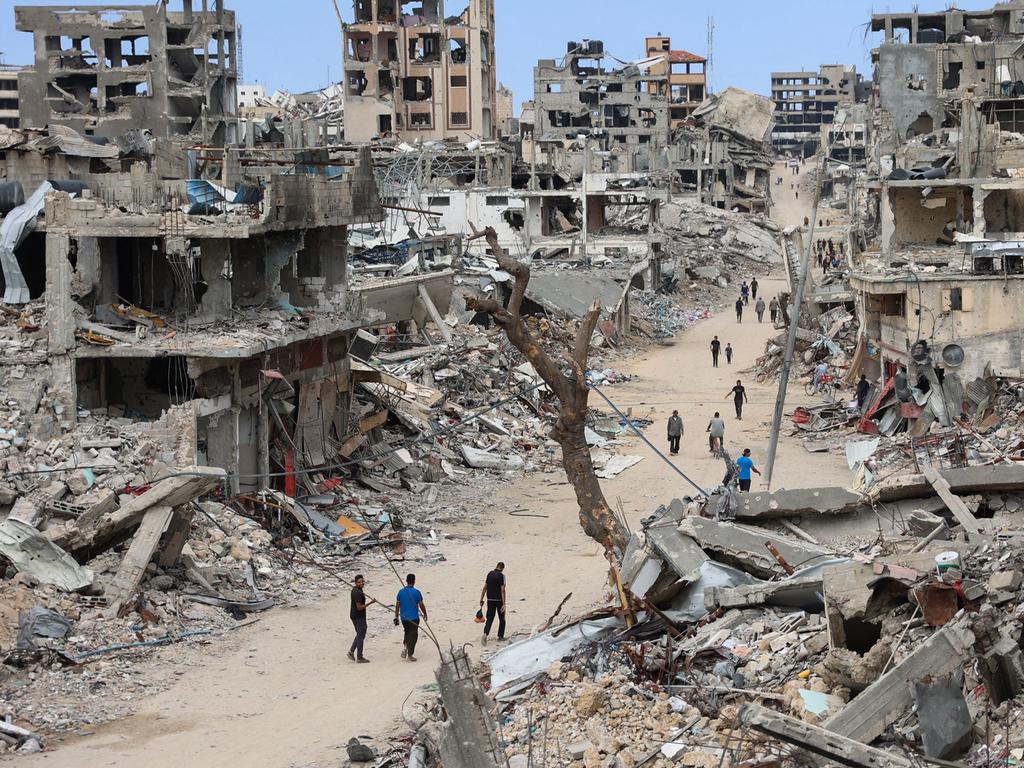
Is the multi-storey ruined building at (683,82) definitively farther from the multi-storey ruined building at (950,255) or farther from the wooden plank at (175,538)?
the wooden plank at (175,538)

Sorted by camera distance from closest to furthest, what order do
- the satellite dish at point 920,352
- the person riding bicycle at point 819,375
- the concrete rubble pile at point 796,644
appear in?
the concrete rubble pile at point 796,644
the satellite dish at point 920,352
the person riding bicycle at point 819,375

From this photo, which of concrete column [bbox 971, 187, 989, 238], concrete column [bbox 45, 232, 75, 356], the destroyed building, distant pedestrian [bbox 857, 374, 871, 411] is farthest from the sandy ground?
the destroyed building

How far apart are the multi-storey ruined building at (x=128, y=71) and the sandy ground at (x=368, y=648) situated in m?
40.4

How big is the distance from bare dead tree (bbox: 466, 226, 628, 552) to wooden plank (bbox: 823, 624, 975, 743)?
254 inches

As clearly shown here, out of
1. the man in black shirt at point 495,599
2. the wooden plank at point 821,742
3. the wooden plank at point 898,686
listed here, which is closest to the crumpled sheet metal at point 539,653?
the man in black shirt at point 495,599

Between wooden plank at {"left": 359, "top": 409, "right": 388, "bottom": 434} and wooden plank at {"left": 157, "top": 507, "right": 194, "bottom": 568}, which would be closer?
wooden plank at {"left": 157, "top": 507, "right": 194, "bottom": 568}

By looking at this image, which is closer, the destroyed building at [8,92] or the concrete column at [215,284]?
the concrete column at [215,284]

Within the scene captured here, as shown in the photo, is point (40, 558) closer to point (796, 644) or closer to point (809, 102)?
point (796, 644)

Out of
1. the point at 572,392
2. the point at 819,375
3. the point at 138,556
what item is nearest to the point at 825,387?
the point at 819,375

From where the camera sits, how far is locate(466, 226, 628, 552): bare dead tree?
1556cm

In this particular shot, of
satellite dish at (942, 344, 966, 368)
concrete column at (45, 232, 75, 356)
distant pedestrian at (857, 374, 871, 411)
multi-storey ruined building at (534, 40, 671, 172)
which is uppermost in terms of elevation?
multi-storey ruined building at (534, 40, 671, 172)

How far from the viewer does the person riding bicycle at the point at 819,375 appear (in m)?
32.9

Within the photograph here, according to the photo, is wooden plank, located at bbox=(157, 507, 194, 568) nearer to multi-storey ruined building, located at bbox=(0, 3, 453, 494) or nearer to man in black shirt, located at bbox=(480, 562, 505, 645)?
multi-storey ruined building, located at bbox=(0, 3, 453, 494)

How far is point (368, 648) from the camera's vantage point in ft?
52.4
